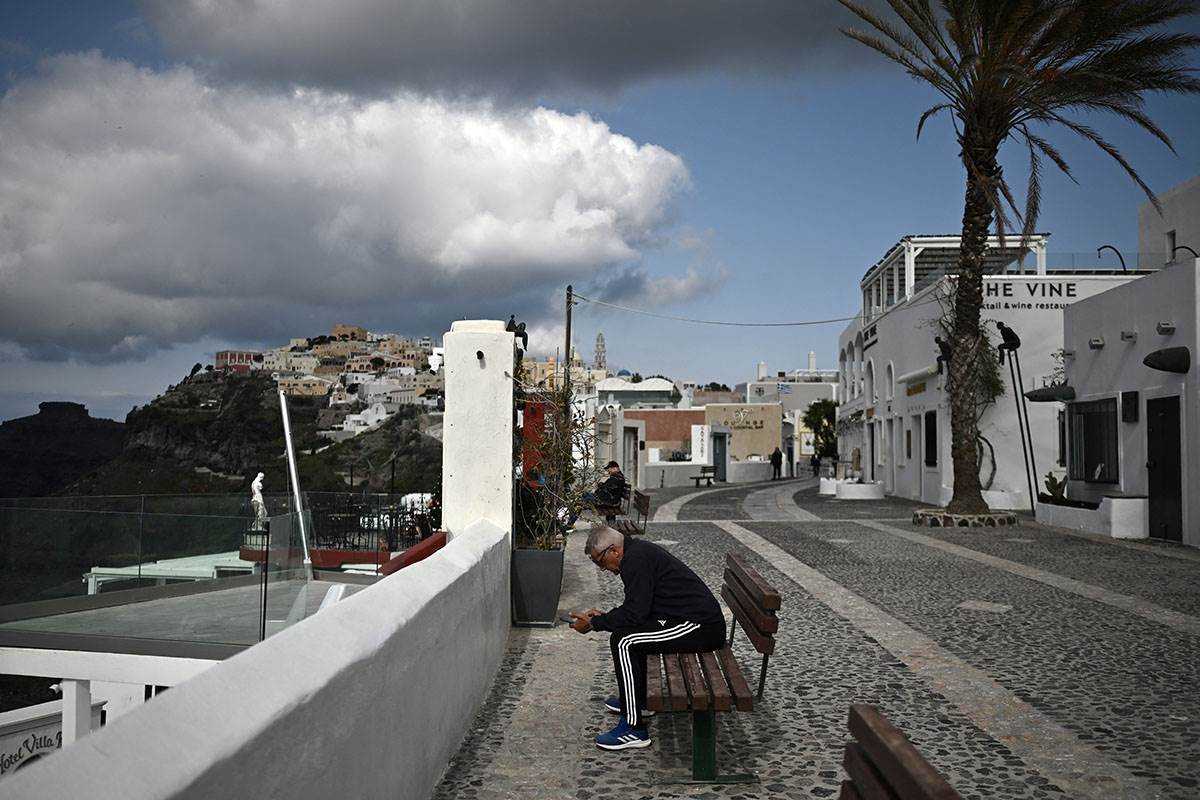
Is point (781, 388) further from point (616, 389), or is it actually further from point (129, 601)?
point (129, 601)

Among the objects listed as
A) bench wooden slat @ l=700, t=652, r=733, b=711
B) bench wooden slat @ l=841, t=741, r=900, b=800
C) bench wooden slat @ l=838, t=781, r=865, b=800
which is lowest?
bench wooden slat @ l=700, t=652, r=733, b=711

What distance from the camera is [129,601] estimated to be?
10297 mm

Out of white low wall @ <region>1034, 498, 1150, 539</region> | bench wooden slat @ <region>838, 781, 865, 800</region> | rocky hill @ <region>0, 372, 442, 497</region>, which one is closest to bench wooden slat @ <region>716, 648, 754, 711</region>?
bench wooden slat @ <region>838, 781, 865, 800</region>

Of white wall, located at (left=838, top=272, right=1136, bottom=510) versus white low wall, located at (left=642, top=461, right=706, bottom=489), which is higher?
white wall, located at (left=838, top=272, right=1136, bottom=510)

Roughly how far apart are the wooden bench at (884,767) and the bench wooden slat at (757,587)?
2165mm

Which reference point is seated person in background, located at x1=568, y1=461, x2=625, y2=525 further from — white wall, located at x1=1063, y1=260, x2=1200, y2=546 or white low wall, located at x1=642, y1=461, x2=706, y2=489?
white low wall, located at x1=642, y1=461, x2=706, y2=489

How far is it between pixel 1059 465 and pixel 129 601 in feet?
66.8

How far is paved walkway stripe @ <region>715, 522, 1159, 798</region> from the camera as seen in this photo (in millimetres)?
4336

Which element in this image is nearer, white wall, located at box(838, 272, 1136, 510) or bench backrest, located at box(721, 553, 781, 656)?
bench backrest, located at box(721, 553, 781, 656)

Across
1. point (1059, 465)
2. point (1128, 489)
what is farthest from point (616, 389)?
point (1128, 489)

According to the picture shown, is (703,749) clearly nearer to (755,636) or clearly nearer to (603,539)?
(755,636)

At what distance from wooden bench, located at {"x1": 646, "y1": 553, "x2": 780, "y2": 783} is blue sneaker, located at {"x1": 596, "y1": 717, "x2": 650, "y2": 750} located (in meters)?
0.30

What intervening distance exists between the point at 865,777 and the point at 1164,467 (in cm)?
1498

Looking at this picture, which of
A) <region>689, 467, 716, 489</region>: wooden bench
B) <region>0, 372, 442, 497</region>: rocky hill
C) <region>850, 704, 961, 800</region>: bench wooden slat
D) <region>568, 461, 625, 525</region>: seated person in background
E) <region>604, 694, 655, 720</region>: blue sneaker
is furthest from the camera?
<region>0, 372, 442, 497</region>: rocky hill
